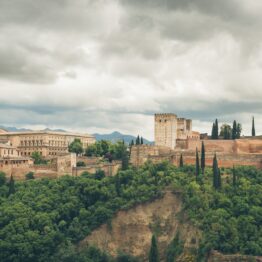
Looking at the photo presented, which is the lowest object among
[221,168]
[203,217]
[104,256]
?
[104,256]

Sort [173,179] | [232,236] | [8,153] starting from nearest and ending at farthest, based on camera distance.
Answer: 1. [232,236]
2. [173,179]
3. [8,153]

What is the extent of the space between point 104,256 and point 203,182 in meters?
11.9

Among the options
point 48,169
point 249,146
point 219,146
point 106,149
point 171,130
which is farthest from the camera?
point 106,149

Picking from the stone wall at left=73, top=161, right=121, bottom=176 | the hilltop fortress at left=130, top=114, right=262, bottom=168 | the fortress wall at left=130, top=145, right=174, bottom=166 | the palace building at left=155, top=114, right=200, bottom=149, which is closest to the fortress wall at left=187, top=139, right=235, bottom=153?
the hilltop fortress at left=130, top=114, right=262, bottom=168

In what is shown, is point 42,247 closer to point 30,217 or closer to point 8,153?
point 30,217

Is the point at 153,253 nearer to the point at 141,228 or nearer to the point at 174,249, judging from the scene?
the point at 174,249

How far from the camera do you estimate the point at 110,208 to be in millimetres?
66812

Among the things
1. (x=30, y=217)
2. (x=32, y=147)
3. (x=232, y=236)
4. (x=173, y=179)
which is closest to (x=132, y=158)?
(x=173, y=179)

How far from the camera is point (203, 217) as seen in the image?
2424 inches

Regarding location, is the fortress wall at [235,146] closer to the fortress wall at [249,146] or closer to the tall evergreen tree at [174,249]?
the fortress wall at [249,146]

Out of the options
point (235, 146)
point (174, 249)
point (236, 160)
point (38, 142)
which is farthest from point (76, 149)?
point (174, 249)

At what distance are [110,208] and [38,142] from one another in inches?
1455

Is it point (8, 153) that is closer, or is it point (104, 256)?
point (104, 256)

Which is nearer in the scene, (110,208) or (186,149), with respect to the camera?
(110,208)
